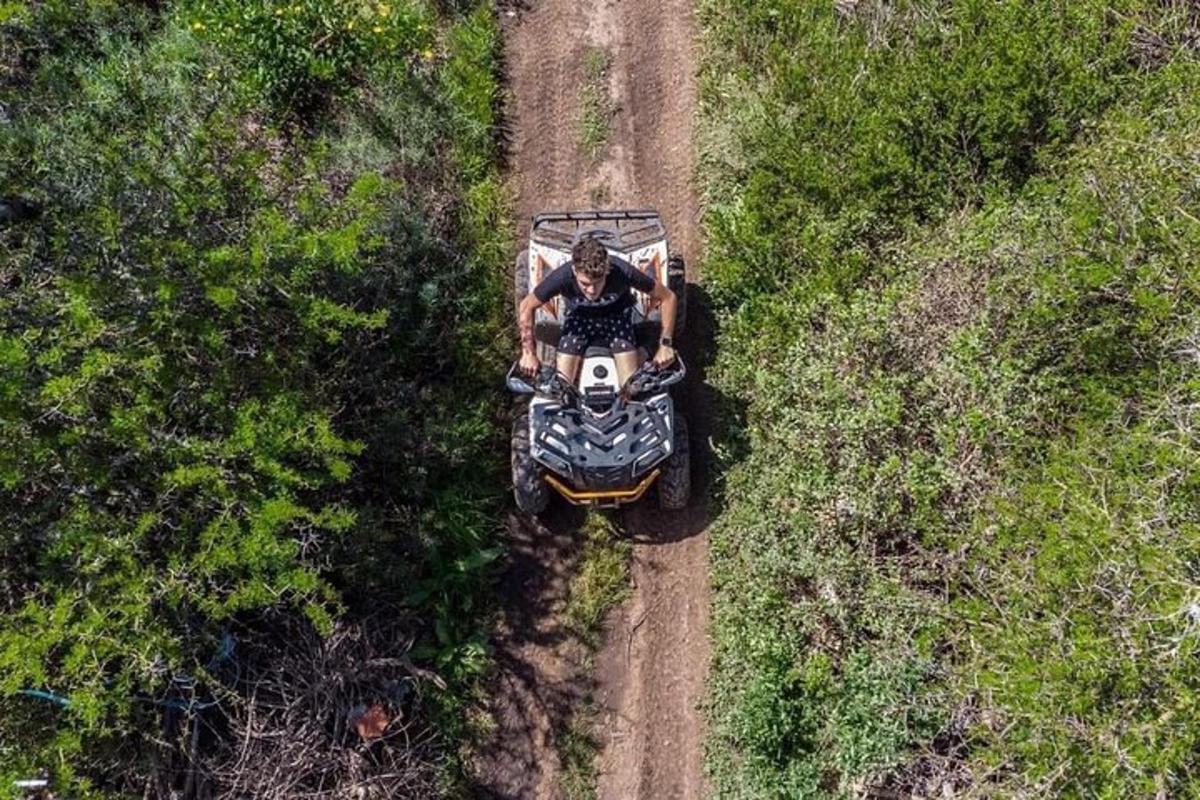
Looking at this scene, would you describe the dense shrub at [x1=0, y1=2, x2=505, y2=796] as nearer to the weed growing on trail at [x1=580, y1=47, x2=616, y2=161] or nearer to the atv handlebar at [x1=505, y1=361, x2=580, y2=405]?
the atv handlebar at [x1=505, y1=361, x2=580, y2=405]

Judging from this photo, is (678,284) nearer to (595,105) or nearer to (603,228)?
(603,228)

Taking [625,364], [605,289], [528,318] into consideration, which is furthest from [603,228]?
[625,364]

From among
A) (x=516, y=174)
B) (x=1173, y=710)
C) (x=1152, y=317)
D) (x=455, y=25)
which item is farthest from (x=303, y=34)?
(x=1173, y=710)

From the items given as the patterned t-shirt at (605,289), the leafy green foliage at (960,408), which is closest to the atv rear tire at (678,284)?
the leafy green foliage at (960,408)

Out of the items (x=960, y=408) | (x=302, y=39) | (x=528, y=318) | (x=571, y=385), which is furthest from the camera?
(x=302, y=39)

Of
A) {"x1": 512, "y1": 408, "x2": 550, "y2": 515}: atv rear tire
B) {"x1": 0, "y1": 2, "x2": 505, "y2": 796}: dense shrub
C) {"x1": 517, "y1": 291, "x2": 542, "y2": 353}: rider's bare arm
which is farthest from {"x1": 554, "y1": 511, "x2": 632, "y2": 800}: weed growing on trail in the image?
{"x1": 517, "y1": 291, "x2": 542, "y2": 353}: rider's bare arm

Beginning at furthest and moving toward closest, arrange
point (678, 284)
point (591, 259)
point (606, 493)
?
1. point (678, 284)
2. point (606, 493)
3. point (591, 259)
